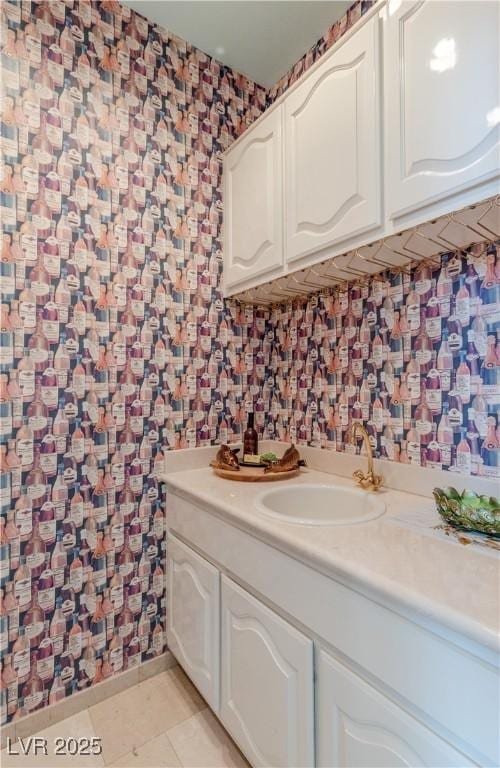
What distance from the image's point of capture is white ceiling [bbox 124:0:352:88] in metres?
1.55

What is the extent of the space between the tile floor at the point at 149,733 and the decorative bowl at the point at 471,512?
41.3 inches

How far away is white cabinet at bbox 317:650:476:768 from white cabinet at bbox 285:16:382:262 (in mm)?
1167

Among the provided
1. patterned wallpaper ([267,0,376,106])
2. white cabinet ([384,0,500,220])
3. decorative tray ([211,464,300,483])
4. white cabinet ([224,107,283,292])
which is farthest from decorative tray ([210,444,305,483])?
patterned wallpaper ([267,0,376,106])

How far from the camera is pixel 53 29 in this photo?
141 centimetres

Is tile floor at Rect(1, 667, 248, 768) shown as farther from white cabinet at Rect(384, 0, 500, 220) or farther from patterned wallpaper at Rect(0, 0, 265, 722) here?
white cabinet at Rect(384, 0, 500, 220)

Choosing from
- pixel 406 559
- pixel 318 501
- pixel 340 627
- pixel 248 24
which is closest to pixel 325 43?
pixel 248 24

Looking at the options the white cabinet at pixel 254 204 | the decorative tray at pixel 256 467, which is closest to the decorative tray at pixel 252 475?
the decorative tray at pixel 256 467

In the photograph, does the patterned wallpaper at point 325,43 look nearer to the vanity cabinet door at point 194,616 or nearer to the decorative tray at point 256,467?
the decorative tray at point 256,467

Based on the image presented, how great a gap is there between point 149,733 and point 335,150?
2.07 m

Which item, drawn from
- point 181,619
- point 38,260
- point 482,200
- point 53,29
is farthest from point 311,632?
point 53,29

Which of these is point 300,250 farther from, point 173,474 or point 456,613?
point 456,613

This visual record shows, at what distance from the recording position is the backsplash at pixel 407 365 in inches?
46.6

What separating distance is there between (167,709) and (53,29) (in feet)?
8.38

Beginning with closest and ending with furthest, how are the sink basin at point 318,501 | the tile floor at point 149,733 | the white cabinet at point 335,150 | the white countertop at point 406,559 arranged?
the white countertop at point 406,559 < the white cabinet at point 335,150 < the tile floor at point 149,733 < the sink basin at point 318,501
